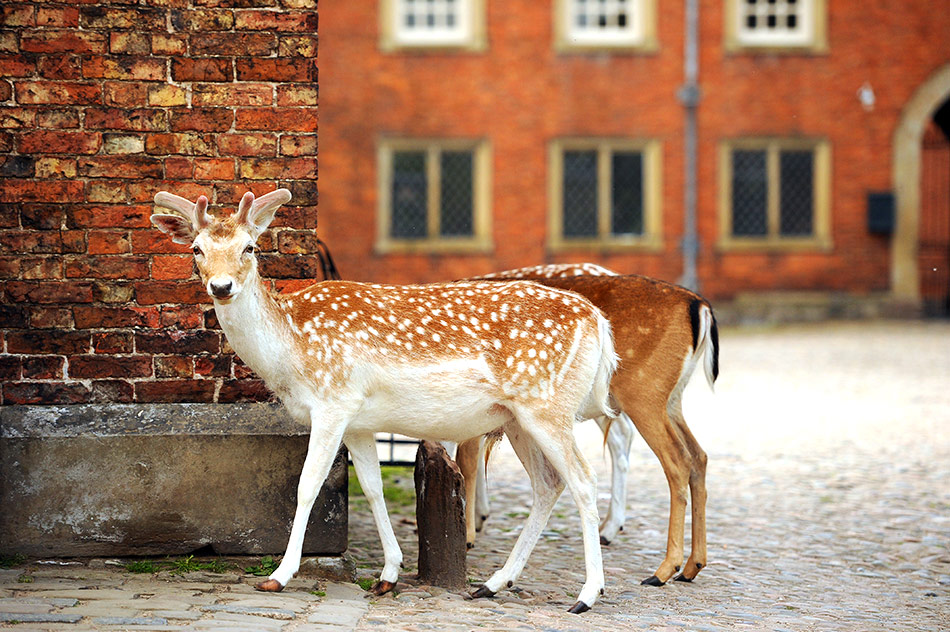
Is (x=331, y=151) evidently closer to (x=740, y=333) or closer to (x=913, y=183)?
(x=740, y=333)

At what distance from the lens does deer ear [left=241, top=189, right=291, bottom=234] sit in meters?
5.41

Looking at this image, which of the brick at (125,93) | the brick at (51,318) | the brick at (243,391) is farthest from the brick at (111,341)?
the brick at (125,93)

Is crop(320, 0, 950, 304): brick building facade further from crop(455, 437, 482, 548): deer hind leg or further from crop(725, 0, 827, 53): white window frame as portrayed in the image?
crop(455, 437, 482, 548): deer hind leg

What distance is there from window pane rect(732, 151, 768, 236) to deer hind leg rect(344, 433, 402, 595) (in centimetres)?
1951

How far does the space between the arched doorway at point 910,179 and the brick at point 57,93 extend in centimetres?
2065

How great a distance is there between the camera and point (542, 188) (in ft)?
79.7

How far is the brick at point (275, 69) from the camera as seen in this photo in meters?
6.23

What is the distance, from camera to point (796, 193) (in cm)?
2483

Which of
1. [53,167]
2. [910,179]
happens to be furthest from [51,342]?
[910,179]

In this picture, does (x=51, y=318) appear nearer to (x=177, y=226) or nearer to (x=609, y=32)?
(x=177, y=226)

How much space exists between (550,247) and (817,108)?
5428mm

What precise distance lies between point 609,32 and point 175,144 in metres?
19.2

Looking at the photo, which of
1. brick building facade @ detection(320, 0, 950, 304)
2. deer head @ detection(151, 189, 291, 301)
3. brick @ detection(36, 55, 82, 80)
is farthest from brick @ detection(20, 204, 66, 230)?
brick building facade @ detection(320, 0, 950, 304)

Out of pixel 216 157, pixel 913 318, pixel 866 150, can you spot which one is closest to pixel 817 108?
pixel 866 150
